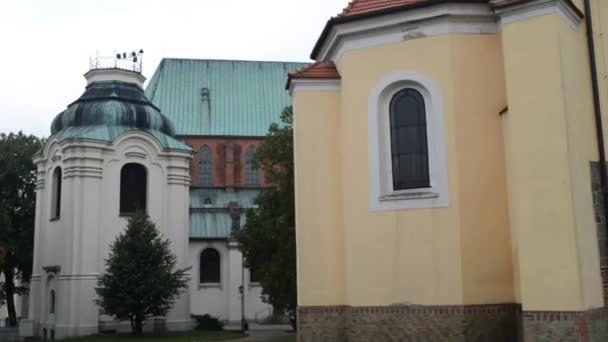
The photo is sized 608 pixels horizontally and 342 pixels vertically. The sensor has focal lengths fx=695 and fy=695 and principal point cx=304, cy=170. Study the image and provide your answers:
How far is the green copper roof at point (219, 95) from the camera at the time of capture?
44.0 meters

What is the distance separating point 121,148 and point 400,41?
20.2 m

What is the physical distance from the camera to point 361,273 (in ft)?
42.0

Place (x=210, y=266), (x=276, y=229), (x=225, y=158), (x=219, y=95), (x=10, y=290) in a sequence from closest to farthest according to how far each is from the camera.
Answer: (x=276, y=229), (x=10, y=290), (x=210, y=266), (x=225, y=158), (x=219, y=95)

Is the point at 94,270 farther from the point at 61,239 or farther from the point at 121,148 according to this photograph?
the point at 121,148

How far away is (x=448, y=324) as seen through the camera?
38.9 ft

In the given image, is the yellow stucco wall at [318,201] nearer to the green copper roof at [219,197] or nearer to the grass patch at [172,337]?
the grass patch at [172,337]

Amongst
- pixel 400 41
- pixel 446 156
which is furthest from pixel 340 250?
pixel 400 41

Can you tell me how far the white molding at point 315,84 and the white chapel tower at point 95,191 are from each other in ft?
58.7

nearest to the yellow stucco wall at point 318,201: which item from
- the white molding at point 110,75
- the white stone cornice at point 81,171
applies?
the white stone cornice at point 81,171

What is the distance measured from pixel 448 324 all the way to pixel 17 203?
28.9m

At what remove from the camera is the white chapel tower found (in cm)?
2917

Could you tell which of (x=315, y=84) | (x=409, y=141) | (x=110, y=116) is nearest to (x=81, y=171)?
(x=110, y=116)

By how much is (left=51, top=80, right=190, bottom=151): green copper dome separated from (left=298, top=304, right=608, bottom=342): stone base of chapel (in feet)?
64.1

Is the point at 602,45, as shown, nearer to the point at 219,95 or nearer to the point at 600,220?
the point at 600,220
